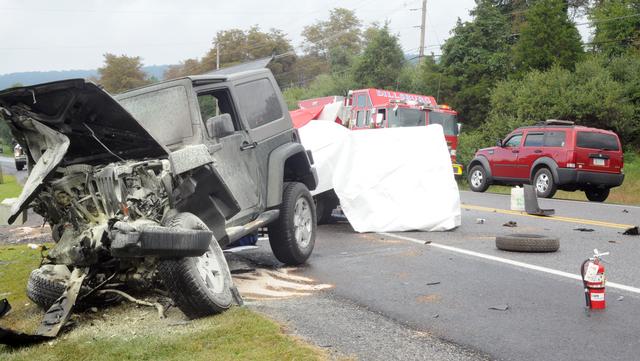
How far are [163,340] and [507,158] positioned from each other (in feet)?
57.8

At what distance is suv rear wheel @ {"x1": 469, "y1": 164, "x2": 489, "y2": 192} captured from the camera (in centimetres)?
2205

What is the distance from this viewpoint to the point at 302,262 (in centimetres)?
815

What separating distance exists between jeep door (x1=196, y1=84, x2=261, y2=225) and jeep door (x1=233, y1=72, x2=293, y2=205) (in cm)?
8

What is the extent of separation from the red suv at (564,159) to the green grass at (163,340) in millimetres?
15165

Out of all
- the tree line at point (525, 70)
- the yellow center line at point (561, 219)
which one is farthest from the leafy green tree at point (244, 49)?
the yellow center line at point (561, 219)

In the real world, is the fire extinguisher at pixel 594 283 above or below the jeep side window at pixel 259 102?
below

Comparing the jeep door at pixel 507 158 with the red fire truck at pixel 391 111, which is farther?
the red fire truck at pixel 391 111

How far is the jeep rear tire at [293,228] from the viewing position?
786 cm

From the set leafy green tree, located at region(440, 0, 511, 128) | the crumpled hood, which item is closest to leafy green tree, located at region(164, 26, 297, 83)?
leafy green tree, located at region(440, 0, 511, 128)

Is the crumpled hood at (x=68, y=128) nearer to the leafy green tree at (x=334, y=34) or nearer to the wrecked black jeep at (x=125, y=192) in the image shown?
the wrecked black jeep at (x=125, y=192)

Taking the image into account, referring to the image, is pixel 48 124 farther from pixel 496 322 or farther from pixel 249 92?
pixel 496 322

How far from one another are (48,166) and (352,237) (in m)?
6.04

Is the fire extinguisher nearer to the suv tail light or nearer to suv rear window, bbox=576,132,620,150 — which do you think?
the suv tail light

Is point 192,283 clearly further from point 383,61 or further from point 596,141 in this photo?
point 383,61
